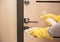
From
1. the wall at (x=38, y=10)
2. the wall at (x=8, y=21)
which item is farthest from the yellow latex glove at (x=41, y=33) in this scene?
the wall at (x=8, y=21)

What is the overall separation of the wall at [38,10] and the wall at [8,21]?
126 millimetres

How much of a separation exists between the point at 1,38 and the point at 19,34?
19 centimetres

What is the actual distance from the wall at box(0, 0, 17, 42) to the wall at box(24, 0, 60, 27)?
0.41ft

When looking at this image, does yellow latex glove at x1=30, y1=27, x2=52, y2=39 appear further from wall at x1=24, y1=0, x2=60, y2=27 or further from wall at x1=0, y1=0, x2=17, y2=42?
wall at x1=0, y1=0, x2=17, y2=42

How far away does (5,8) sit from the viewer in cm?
116

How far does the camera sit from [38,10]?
108 centimetres

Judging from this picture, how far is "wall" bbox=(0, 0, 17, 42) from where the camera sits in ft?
3.78

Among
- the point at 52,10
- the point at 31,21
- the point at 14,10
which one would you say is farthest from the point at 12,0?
the point at 52,10

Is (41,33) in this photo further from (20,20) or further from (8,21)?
(8,21)

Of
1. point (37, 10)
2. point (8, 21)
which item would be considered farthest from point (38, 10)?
point (8, 21)

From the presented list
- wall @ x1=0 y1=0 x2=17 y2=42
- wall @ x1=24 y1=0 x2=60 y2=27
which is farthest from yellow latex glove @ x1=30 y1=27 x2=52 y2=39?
wall @ x1=0 y1=0 x2=17 y2=42

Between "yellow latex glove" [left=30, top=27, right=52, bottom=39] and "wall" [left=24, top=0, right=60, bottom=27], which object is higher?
"wall" [left=24, top=0, right=60, bottom=27]

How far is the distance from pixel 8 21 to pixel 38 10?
29cm

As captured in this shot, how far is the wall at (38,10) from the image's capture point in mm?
1065
